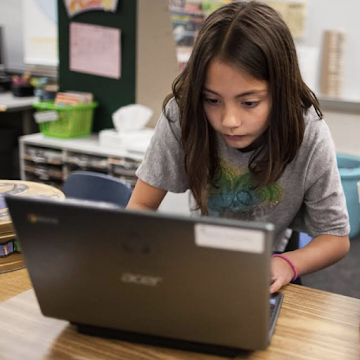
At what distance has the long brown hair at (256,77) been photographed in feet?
3.37

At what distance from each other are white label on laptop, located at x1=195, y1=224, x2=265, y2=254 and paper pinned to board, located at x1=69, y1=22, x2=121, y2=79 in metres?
2.17

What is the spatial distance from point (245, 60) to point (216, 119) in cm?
13

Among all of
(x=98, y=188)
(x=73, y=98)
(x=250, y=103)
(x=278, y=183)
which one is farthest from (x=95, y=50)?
(x=250, y=103)

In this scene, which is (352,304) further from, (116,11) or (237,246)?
(116,11)

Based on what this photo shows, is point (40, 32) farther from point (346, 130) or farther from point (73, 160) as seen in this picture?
point (346, 130)

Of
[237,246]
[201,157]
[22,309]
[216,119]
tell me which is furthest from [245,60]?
[22,309]

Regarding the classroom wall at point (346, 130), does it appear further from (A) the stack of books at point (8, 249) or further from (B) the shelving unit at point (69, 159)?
(A) the stack of books at point (8, 249)

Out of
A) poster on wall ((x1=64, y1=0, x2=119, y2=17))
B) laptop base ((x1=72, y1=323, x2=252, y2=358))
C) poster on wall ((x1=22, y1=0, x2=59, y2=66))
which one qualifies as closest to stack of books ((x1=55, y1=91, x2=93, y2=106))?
poster on wall ((x1=64, y1=0, x2=119, y2=17))

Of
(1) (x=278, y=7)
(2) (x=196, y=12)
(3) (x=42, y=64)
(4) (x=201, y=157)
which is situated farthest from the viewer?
(3) (x=42, y=64)

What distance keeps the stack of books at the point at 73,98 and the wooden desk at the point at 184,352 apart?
186 cm

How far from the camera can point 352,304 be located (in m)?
0.98

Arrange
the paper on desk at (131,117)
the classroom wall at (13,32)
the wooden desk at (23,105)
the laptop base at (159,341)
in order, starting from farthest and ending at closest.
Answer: the classroom wall at (13,32)
the wooden desk at (23,105)
the paper on desk at (131,117)
the laptop base at (159,341)

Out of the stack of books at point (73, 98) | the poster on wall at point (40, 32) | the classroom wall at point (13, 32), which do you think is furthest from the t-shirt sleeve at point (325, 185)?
the classroom wall at point (13, 32)

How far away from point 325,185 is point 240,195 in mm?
197
